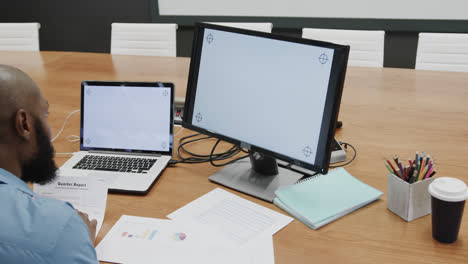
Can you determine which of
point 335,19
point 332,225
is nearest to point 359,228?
point 332,225

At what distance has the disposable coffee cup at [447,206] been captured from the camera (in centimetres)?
96

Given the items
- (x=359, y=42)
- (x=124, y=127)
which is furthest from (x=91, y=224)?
(x=359, y=42)

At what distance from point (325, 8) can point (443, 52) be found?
1.24m

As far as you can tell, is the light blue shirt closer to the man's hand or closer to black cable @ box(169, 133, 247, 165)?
the man's hand

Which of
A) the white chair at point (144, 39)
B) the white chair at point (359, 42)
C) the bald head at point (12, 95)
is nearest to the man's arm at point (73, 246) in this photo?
the bald head at point (12, 95)

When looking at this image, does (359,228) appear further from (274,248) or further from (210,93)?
(210,93)

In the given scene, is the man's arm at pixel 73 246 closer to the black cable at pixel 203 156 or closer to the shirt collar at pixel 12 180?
the shirt collar at pixel 12 180

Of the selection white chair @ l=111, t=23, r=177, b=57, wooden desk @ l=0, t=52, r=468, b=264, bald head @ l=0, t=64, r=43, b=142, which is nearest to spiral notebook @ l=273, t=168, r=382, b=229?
A: wooden desk @ l=0, t=52, r=468, b=264

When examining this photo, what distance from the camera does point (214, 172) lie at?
4.44 ft

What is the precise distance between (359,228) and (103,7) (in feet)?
12.0

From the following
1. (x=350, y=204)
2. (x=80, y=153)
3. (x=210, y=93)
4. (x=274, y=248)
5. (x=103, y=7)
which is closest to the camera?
(x=274, y=248)

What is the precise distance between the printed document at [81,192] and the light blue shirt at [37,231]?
253 millimetres

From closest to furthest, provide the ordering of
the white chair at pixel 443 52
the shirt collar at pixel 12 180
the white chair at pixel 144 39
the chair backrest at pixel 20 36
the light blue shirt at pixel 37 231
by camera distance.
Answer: the light blue shirt at pixel 37 231
the shirt collar at pixel 12 180
the white chair at pixel 443 52
the white chair at pixel 144 39
the chair backrest at pixel 20 36

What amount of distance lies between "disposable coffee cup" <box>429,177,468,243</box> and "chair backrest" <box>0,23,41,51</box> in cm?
281
